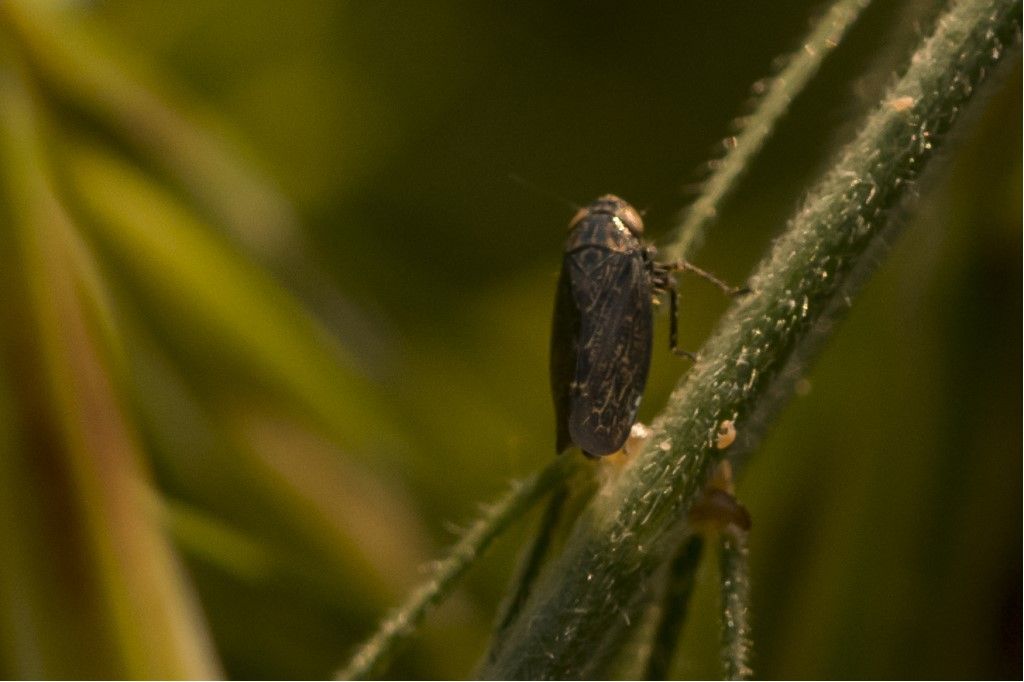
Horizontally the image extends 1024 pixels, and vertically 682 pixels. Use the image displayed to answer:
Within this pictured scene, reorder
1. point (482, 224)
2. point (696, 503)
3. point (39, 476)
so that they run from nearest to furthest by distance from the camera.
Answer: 1. point (696, 503)
2. point (39, 476)
3. point (482, 224)

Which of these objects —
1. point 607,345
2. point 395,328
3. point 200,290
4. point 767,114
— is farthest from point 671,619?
point 395,328

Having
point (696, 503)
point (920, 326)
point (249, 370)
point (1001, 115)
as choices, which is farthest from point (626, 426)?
point (249, 370)

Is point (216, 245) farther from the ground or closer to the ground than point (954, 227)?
closer to the ground

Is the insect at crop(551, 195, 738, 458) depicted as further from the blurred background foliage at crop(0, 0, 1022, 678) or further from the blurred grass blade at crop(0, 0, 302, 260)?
the blurred grass blade at crop(0, 0, 302, 260)

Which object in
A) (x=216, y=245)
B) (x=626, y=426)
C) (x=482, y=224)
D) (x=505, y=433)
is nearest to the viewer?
(x=626, y=426)

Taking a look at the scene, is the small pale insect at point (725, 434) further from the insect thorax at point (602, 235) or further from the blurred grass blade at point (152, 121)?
the blurred grass blade at point (152, 121)

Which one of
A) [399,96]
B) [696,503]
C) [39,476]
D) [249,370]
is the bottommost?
[39,476]

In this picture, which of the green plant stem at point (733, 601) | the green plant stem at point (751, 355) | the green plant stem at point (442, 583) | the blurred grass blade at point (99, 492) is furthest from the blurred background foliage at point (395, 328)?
the green plant stem at point (442, 583)

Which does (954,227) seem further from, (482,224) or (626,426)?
(482,224)
